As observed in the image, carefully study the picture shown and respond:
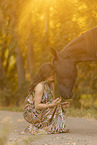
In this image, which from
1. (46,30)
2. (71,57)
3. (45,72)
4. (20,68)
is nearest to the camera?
(45,72)

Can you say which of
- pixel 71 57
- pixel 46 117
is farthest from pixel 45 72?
pixel 46 117

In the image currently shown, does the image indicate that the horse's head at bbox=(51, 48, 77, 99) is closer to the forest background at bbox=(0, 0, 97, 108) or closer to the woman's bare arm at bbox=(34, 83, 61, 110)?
the woman's bare arm at bbox=(34, 83, 61, 110)

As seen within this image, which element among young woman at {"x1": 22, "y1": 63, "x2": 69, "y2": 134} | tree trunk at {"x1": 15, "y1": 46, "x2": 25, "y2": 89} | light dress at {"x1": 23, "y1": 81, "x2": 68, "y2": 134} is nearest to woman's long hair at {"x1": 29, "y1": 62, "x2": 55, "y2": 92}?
young woman at {"x1": 22, "y1": 63, "x2": 69, "y2": 134}

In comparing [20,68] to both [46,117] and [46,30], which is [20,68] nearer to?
[46,30]

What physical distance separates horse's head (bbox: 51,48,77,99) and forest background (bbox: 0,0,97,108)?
2.76 metres

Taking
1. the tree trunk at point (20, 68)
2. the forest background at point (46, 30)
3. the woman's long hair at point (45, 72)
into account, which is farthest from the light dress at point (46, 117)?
the tree trunk at point (20, 68)

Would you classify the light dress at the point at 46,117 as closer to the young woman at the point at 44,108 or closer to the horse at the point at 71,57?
the young woman at the point at 44,108

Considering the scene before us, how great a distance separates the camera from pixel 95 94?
9.11 meters

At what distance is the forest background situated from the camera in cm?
688

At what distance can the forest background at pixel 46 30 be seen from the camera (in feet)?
22.6

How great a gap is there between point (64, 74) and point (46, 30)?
5.58m

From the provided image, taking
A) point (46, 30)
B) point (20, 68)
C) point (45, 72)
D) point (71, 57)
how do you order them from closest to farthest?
point (45, 72) < point (71, 57) < point (46, 30) < point (20, 68)

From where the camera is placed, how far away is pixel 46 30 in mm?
9258

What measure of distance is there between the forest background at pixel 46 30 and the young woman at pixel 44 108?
297 cm
